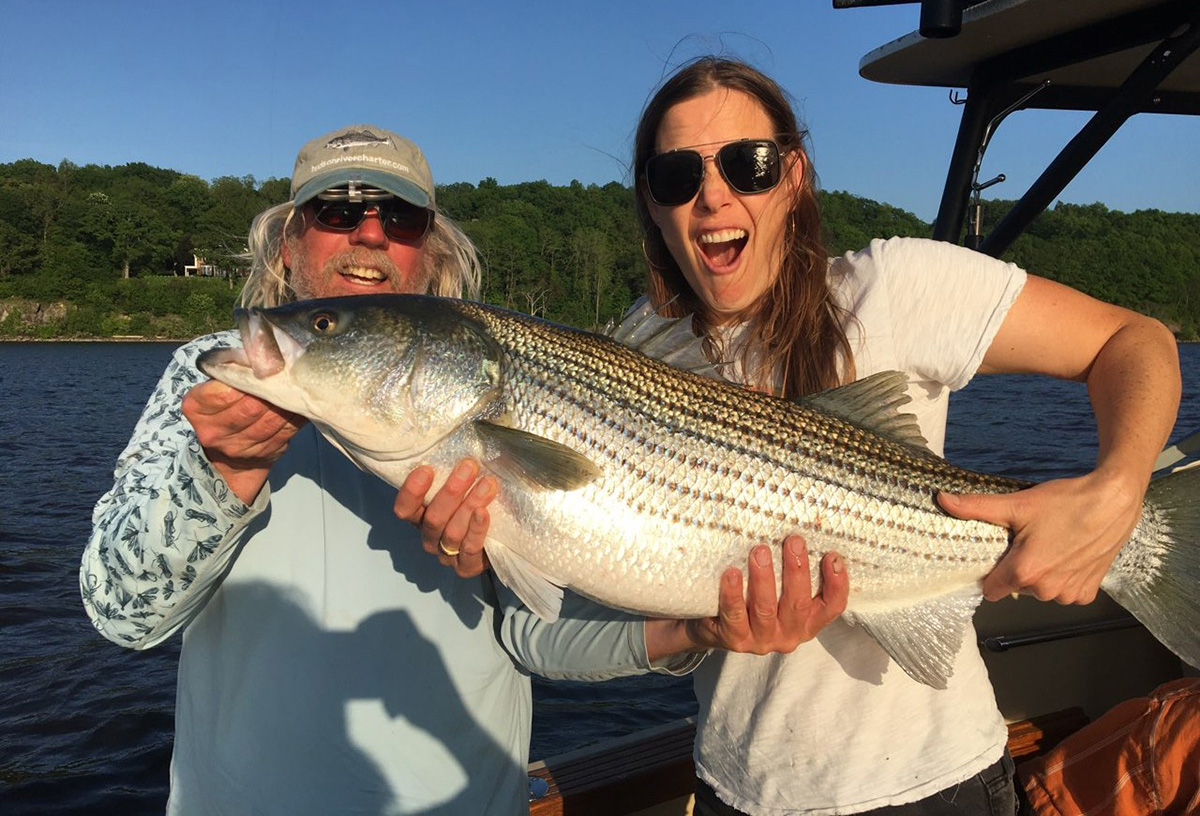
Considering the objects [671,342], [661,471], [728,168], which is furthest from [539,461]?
[728,168]

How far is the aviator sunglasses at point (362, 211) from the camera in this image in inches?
133

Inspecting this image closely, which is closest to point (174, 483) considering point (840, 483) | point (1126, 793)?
point (840, 483)

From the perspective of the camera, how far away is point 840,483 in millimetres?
2893

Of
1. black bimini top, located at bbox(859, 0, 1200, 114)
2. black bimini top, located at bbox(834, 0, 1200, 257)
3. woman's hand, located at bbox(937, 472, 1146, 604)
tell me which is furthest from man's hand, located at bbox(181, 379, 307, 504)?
black bimini top, located at bbox(859, 0, 1200, 114)

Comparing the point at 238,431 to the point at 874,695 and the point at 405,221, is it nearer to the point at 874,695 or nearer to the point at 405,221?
the point at 405,221

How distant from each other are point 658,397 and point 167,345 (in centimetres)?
9557

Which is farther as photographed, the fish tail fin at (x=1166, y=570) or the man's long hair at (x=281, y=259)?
the man's long hair at (x=281, y=259)

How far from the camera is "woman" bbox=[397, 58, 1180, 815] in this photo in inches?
102

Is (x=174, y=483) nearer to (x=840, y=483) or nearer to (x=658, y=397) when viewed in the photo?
(x=658, y=397)

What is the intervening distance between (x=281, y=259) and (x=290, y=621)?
5.33 ft

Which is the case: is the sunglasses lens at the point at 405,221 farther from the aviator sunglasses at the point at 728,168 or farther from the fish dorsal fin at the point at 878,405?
the fish dorsal fin at the point at 878,405

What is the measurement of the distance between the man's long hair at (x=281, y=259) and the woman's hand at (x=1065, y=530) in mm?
2432

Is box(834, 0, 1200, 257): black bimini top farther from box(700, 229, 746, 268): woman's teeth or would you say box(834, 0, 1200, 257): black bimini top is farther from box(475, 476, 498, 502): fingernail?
box(475, 476, 498, 502): fingernail

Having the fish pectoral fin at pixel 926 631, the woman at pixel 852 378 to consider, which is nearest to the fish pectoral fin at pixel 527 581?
the woman at pixel 852 378
